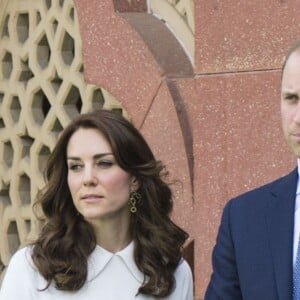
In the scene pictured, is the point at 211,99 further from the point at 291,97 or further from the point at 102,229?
the point at 291,97

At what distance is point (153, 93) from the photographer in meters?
5.29

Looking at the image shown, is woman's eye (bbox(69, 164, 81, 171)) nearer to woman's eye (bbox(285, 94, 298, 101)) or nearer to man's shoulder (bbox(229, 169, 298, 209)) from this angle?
man's shoulder (bbox(229, 169, 298, 209))

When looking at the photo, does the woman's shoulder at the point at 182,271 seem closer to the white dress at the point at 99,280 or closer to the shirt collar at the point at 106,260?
the white dress at the point at 99,280

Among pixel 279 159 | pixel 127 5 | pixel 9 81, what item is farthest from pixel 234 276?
pixel 9 81

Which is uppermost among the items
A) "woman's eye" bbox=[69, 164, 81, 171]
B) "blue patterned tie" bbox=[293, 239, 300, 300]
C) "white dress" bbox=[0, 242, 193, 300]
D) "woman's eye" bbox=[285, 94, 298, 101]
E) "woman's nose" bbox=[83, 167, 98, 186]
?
"woman's eye" bbox=[285, 94, 298, 101]

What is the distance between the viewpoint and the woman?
384cm

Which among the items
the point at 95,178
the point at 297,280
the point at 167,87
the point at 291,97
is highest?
the point at 167,87

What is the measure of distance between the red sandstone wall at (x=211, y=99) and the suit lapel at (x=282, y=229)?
974 mm

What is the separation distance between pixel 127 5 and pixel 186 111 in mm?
710

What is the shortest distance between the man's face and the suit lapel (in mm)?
224

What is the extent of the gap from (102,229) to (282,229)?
0.61 metres

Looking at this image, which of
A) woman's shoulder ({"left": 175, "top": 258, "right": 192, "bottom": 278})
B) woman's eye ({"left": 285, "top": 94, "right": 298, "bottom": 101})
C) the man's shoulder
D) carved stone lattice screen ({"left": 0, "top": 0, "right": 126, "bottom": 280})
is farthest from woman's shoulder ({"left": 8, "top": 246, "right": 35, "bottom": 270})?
carved stone lattice screen ({"left": 0, "top": 0, "right": 126, "bottom": 280})

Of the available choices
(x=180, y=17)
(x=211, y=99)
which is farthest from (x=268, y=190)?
(x=180, y=17)

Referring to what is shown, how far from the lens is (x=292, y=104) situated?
11.3ft
